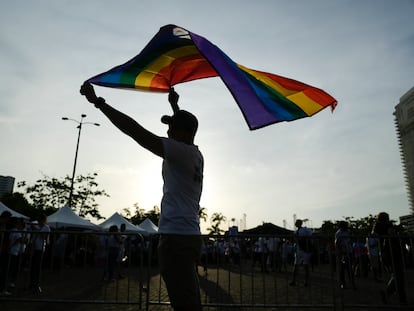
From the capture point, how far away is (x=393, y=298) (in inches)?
322

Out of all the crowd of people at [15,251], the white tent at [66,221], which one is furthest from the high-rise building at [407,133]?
the crowd of people at [15,251]

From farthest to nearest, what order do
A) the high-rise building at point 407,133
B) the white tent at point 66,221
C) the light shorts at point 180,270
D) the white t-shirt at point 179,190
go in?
the high-rise building at point 407,133
the white tent at point 66,221
the white t-shirt at point 179,190
the light shorts at point 180,270

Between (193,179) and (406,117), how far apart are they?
2543 inches

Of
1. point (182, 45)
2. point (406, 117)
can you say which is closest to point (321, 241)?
point (182, 45)

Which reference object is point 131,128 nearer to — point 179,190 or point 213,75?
point 179,190

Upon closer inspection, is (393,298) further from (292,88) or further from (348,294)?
(292,88)

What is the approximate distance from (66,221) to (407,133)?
5744cm

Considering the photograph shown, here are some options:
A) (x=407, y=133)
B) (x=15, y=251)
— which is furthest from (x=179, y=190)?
(x=407, y=133)

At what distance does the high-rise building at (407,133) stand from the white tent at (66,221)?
177 feet

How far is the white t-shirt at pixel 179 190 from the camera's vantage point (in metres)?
2.60

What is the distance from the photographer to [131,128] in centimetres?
249

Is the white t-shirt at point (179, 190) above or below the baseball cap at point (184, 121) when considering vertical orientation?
below

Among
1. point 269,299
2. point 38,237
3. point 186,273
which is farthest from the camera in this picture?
point 38,237

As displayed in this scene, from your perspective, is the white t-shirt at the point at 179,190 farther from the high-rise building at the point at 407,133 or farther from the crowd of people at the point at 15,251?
the high-rise building at the point at 407,133
